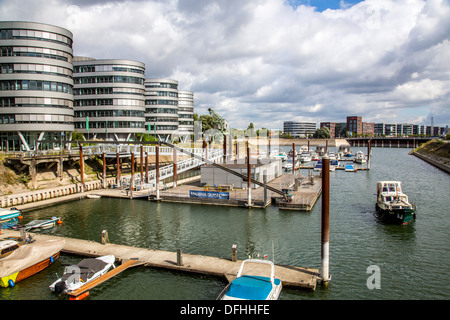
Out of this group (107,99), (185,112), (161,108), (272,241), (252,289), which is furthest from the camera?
(185,112)

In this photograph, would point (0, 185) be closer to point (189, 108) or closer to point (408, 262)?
point (408, 262)

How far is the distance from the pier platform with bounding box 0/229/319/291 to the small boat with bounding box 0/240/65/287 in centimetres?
193

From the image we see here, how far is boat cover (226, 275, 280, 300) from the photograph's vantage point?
18.4 m

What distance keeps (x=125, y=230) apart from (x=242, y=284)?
22.7 m

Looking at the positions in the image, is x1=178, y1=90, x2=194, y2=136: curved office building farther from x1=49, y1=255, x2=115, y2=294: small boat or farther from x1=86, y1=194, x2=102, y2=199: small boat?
x1=49, y1=255, x2=115, y2=294: small boat

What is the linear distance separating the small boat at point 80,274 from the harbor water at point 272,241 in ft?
2.95

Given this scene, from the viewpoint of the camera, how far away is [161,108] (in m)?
127

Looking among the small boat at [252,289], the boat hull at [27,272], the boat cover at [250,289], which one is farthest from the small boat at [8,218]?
the boat cover at [250,289]

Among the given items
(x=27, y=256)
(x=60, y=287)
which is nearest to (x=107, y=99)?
(x=27, y=256)

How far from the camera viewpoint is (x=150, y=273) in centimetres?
2548

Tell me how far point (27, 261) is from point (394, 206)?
1504 inches

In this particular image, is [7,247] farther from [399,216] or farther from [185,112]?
[185,112]

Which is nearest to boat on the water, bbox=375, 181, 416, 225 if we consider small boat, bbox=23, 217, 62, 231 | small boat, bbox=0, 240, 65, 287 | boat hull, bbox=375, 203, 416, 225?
boat hull, bbox=375, 203, 416, 225

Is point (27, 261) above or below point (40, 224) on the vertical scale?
above
